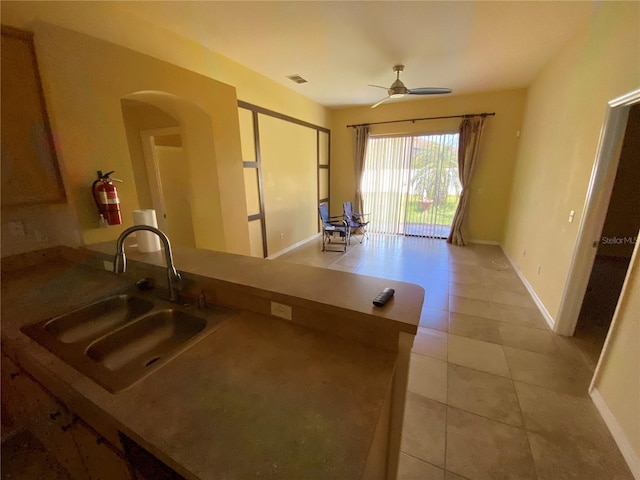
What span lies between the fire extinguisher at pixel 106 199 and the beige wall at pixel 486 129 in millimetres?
5036

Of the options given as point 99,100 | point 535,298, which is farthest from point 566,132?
point 99,100

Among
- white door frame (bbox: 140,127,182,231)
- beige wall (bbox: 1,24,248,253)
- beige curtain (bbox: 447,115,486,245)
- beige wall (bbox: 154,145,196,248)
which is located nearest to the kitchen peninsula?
beige wall (bbox: 1,24,248,253)

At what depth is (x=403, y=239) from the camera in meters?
5.66

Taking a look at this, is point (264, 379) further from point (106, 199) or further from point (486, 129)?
point (486, 129)

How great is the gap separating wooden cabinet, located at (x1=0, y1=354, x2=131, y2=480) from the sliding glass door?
5.70 m

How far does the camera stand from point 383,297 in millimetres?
971

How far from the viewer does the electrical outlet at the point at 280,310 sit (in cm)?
110

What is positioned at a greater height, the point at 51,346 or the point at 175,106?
the point at 175,106

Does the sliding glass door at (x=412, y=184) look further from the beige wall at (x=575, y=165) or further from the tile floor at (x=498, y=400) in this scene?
the tile floor at (x=498, y=400)

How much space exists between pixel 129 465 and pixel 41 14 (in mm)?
2680

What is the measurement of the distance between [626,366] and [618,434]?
37 centimetres

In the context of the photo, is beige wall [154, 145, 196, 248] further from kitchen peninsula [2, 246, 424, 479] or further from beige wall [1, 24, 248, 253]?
kitchen peninsula [2, 246, 424, 479]

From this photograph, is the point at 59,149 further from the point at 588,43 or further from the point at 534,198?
the point at 534,198

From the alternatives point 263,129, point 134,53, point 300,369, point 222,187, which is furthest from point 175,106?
point 300,369
